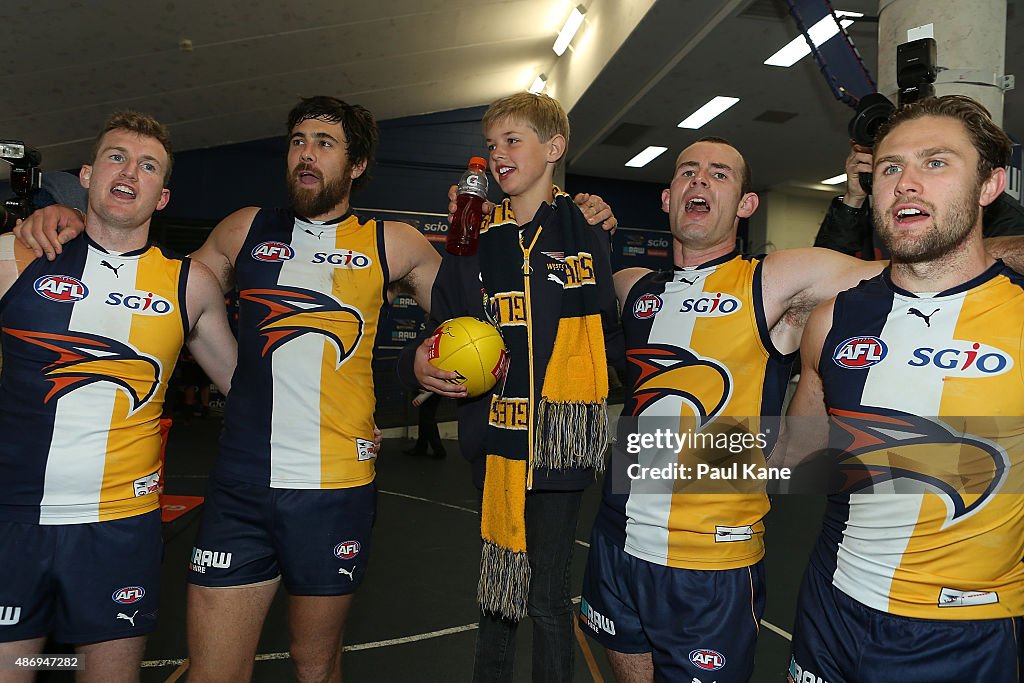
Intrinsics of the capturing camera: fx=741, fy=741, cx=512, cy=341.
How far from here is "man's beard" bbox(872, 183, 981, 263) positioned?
175cm

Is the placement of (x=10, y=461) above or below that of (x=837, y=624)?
above

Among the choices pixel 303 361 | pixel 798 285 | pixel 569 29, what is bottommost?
pixel 303 361

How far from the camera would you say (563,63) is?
1064 cm

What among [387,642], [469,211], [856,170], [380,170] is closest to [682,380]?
[469,211]

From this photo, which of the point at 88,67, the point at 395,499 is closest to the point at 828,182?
the point at 395,499

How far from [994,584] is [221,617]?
2.18 metres

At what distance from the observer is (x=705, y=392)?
89.2 inches

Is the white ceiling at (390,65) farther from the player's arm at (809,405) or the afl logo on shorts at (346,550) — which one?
the afl logo on shorts at (346,550)

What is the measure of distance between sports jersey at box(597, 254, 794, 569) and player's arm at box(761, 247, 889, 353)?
0.04 m

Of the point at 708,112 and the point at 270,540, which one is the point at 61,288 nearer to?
the point at 270,540

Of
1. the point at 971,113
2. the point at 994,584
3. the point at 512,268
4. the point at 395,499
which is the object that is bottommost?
the point at 395,499

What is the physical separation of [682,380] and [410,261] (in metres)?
1.10

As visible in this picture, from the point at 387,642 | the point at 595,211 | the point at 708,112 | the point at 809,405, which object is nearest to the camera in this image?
the point at 809,405

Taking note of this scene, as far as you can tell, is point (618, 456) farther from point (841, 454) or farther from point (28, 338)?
point (28, 338)
